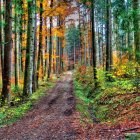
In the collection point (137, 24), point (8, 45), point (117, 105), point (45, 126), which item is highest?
point (137, 24)

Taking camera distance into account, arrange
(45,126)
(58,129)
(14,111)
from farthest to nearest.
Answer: (14,111), (45,126), (58,129)

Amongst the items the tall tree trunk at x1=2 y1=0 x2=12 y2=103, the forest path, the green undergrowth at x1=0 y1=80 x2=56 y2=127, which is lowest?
the green undergrowth at x1=0 y1=80 x2=56 y2=127

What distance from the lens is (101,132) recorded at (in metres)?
10.6

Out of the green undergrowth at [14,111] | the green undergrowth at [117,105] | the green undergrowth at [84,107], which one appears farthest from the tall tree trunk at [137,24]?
the green undergrowth at [14,111]

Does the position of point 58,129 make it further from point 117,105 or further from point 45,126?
point 117,105

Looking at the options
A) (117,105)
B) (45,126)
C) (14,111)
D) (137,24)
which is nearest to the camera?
(45,126)

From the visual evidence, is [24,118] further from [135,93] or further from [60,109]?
[135,93]

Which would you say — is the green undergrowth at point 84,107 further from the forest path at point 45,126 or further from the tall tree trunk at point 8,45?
the tall tree trunk at point 8,45

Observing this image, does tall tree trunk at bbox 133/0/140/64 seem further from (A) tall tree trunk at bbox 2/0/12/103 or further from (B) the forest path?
(A) tall tree trunk at bbox 2/0/12/103

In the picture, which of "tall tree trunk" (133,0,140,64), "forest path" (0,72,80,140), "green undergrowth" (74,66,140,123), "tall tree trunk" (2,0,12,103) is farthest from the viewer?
"tall tree trunk" (2,0,12,103)

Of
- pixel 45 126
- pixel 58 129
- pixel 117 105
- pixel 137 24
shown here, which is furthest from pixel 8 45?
pixel 58 129

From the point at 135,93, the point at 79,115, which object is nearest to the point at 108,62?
the point at 135,93


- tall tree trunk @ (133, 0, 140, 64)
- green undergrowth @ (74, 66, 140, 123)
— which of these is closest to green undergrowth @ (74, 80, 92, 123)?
green undergrowth @ (74, 66, 140, 123)

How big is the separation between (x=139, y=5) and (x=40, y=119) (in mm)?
7911
